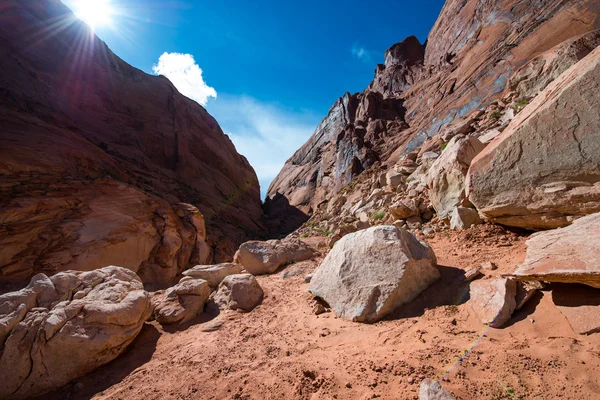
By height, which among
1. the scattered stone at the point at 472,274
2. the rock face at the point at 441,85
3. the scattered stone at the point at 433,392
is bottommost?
the scattered stone at the point at 433,392

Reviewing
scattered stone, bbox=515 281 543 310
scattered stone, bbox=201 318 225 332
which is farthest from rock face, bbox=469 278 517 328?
scattered stone, bbox=201 318 225 332

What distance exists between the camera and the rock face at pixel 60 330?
3938 mm

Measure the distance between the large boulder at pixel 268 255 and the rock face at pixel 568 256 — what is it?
6.29 m

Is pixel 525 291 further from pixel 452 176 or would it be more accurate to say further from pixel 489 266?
pixel 452 176

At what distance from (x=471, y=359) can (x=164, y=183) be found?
26685mm

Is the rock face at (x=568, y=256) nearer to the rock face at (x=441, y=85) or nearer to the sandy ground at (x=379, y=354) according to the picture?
the sandy ground at (x=379, y=354)

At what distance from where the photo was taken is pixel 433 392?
2287 mm

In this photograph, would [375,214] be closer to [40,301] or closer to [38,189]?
[40,301]

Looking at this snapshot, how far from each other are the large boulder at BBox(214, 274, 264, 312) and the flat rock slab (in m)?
5.03

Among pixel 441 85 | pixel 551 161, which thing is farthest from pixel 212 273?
pixel 441 85

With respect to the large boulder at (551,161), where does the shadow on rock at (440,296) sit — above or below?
below

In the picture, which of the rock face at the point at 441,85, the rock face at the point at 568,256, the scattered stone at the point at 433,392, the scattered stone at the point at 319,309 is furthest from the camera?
A: the rock face at the point at 441,85

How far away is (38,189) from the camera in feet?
40.9

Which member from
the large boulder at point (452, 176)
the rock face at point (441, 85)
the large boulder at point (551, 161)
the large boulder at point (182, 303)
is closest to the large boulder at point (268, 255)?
the large boulder at point (182, 303)
